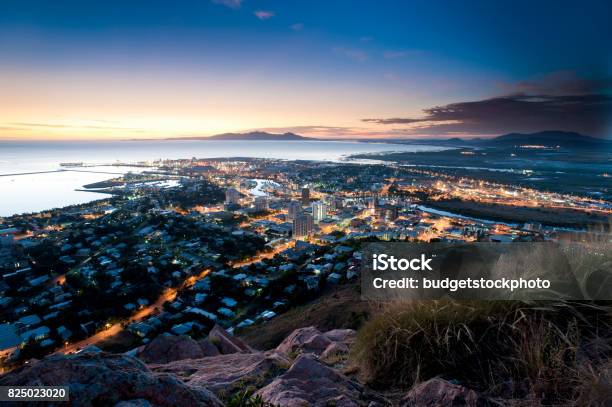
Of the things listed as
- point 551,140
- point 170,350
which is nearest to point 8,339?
point 170,350

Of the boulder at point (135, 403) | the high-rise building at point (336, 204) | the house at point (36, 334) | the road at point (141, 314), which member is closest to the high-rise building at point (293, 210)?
the high-rise building at point (336, 204)

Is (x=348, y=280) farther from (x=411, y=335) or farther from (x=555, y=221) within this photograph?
(x=555, y=221)

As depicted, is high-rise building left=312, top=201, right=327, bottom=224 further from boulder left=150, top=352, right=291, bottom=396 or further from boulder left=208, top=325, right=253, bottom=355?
boulder left=150, top=352, right=291, bottom=396

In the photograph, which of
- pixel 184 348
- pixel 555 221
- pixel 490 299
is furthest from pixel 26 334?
pixel 555 221

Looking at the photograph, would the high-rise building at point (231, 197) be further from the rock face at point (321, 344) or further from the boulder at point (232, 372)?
the boulder at point (232, 372)

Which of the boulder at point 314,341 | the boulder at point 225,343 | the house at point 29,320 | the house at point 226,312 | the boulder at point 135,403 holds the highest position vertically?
the boulder at point 135,403

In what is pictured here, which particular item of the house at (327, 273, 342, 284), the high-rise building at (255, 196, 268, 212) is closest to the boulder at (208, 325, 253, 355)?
the house at (327, 273, 342, 284)
